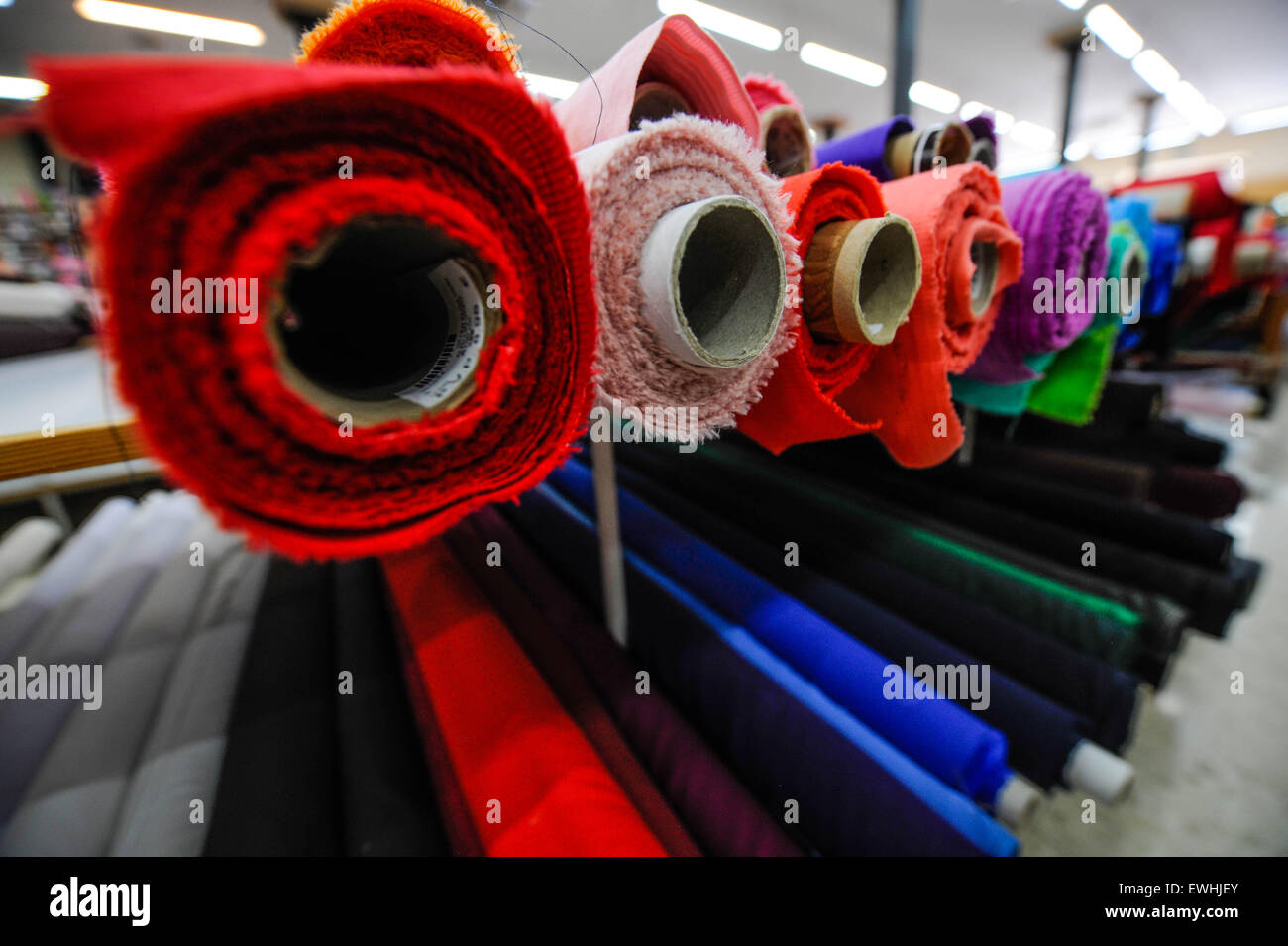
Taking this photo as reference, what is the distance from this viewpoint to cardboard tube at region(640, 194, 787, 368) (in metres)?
0.28

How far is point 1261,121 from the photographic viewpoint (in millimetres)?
4637

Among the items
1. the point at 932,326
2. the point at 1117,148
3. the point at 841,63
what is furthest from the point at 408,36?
the point at 1117,148

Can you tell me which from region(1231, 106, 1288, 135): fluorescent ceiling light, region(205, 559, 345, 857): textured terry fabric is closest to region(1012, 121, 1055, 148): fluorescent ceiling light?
region(1231, 106, 1288, 135): fluorescent ceiling light

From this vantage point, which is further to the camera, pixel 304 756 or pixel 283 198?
pixel 304 756

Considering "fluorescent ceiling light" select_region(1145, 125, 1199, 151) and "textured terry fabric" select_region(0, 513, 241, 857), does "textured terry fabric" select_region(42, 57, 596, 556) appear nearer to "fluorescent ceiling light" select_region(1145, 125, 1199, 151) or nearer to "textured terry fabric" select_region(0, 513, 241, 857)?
"textured terry fabric" select_region(0, 513, 241, 857)

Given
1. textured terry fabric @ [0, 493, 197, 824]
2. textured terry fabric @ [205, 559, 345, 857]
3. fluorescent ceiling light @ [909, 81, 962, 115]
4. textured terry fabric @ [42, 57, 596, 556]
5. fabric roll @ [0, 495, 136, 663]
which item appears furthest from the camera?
fluorescent ceiling light @ [909, 81, 962, 115]

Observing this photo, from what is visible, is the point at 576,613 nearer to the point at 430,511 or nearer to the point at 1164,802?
the point at 430,511

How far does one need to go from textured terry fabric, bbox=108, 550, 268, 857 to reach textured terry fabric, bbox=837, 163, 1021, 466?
788mm

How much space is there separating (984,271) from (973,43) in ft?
9.58

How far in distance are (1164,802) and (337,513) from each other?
1359mm

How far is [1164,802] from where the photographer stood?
90 centimetres

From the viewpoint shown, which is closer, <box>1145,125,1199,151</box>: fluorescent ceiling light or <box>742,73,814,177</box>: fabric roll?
<box>742,73,814,177</box>: fabric roll

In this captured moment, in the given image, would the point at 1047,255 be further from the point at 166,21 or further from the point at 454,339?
the point at 166,21
